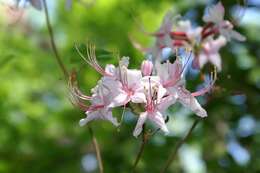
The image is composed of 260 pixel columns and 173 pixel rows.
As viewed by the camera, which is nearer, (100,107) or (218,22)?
(100,107)

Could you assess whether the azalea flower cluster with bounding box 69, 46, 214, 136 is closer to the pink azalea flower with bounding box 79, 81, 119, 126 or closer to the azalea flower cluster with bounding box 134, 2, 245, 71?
the pink azalea flower with bounding box 79, 81, 119, 126

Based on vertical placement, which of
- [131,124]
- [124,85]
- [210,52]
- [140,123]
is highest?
[124,85]

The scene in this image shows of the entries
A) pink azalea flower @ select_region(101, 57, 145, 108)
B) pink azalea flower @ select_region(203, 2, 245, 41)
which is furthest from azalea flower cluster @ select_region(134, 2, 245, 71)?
pink azalea flower @ select_region(101, 57, 145, 108)

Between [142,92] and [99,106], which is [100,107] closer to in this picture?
[99,106]

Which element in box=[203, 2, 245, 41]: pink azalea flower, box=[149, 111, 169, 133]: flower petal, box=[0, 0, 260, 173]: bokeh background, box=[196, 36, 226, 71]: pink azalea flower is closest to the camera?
box=[149, 111, 169, 133]: flower petal

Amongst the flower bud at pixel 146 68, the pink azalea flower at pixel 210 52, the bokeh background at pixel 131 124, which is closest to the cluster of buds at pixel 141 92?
the flower bud at pixel 146 68

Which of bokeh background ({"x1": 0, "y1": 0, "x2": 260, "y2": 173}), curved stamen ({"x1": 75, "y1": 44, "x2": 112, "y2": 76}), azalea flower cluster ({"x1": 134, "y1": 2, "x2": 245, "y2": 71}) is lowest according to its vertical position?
bokeh background ({"x1": 0, "y1": 0, "x2": 260, "y2": 173})

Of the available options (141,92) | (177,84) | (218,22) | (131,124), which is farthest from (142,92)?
(131,124)
